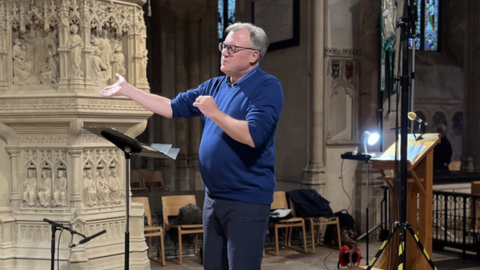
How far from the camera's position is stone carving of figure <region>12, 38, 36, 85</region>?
469cm

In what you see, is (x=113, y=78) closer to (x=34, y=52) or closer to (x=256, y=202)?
(x=34, y=52)

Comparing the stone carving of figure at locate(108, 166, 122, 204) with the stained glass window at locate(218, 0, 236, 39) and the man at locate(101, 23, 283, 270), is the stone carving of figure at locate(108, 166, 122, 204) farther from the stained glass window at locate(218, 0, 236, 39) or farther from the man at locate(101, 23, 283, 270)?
the stained glass window at locate(218, 0, 236, 39)

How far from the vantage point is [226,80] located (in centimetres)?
262

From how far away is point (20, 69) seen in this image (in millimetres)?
4703

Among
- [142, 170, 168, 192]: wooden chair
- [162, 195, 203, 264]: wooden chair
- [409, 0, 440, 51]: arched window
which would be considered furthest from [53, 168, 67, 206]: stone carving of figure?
[409, 0, 440, 51]: arched window

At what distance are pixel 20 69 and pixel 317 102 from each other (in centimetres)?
478

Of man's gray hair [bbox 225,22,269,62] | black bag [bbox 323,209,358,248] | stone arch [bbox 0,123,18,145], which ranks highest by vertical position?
man's gray hair [bbox 225,22,269,62]

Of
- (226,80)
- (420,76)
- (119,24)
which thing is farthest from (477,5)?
(226,80)

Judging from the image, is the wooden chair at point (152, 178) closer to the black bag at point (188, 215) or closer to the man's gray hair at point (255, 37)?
the black bag at point (188, 215)

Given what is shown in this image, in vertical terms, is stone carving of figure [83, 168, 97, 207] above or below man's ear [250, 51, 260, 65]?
below

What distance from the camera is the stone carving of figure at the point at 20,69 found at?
4.69m

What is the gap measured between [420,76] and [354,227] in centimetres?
601

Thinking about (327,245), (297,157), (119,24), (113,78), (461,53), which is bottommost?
(327,245)

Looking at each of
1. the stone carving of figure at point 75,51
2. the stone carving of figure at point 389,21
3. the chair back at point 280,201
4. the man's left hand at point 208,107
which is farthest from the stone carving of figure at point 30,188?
the stone carving of figure at point 389,21
